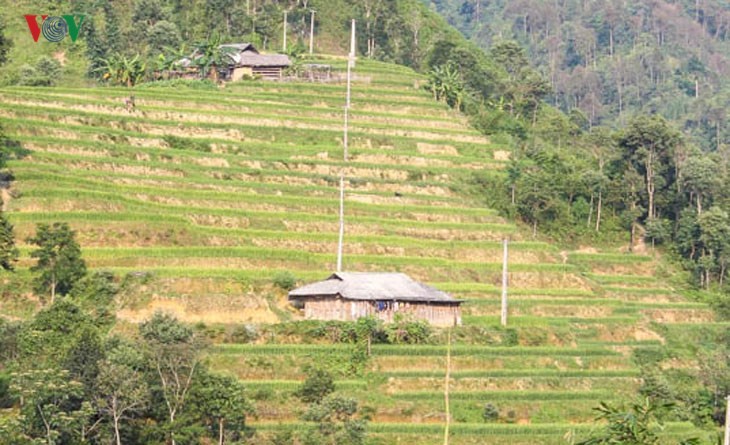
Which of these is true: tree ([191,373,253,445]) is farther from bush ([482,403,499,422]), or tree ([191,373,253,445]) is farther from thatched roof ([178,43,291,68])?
thatched roof ([178,43,291,68])

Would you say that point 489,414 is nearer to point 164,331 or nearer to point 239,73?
point 164,331

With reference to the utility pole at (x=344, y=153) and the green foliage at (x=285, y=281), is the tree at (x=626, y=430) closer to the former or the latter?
the green foliage at (x=285, y=281)

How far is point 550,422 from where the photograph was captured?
42438 millimetres

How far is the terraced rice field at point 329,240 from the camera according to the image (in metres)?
42.4

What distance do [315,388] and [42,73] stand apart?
3066 cm

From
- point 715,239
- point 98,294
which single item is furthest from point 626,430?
point 715,239

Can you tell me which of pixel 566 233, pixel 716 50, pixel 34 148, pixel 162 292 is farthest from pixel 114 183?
pixel 716 50

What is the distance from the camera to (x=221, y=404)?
37.1 metres

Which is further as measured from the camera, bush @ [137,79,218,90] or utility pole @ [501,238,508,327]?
bush @ [137,79,218,90]

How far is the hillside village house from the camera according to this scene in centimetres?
6744

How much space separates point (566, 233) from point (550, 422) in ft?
63.5

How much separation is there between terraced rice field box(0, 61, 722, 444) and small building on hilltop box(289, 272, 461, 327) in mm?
904

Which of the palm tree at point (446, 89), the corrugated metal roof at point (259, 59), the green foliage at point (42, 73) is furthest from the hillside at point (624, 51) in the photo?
the green foliage at point (42, 73)

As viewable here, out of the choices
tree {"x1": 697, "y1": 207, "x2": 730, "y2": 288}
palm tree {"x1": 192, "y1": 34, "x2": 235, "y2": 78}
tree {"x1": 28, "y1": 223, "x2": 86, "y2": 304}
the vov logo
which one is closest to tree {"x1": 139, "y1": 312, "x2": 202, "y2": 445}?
tree {"x1": 28, "y1": 223, "x2": 86, "y2": 304}
